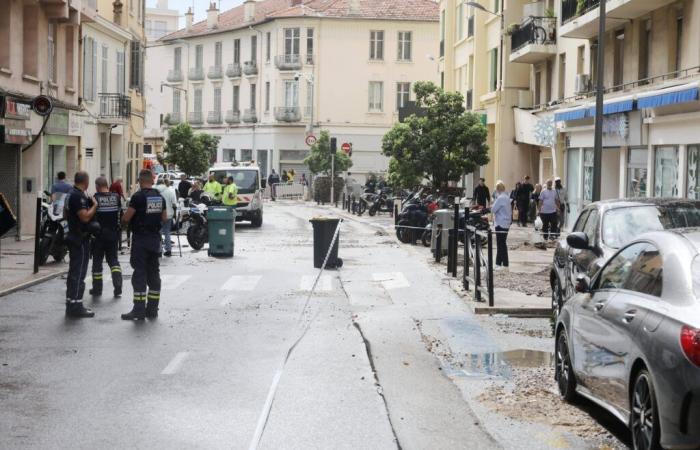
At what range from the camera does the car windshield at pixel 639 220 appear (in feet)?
38.1

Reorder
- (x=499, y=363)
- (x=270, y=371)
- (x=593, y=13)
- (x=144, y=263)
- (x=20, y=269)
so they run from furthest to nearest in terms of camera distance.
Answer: (x=593, y=13) → (x=20, y=269) → (x=144, y=263) → (x=499, y=363) → (x=270, y=371)

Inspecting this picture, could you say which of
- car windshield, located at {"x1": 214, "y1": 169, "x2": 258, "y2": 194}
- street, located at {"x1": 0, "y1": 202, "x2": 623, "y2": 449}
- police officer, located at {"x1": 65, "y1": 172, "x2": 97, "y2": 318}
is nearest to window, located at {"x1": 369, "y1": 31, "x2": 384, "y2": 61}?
car windshield, located at {"x1": 214, "y1": 169, "x2": 258, "y2": 194}

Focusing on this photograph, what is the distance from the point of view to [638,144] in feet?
94.3

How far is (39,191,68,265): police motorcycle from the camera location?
835 inches

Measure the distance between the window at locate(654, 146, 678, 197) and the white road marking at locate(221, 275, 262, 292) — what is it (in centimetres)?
1092

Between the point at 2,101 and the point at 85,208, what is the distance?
458 inches

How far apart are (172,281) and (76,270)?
4928mm

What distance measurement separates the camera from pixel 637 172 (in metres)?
29.4

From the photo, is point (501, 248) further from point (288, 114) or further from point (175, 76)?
point (175, 76)

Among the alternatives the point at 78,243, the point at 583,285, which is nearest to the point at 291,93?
the point at 78,243

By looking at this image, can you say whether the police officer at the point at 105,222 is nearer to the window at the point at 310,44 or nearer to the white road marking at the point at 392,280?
the white road marking at the point at 392,280

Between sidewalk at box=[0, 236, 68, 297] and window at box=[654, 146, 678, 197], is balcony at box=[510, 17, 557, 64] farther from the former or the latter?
sidewalk at box=[0, 236, 68, 297]

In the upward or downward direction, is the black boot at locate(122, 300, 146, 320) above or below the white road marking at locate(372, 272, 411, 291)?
above

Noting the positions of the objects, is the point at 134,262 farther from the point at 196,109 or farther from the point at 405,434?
the point at 196,109
